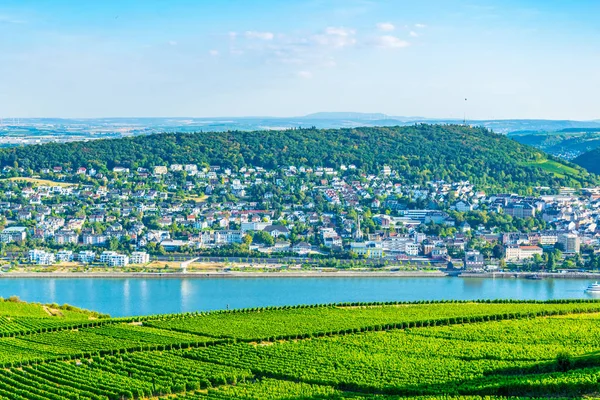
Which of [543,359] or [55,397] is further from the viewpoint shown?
[543,359]

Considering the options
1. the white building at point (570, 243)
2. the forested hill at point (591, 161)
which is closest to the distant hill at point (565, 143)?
the forested hill at point (591, 161)

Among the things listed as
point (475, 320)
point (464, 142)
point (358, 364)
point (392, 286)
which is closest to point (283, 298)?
point (392, 286)

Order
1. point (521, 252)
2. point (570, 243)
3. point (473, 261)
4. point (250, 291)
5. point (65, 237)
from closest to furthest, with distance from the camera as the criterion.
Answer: point (250, 291)
point (473, 261)
point (521, 252)
point (570, 243)
point (65, 237)

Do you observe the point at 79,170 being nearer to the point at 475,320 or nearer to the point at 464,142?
the point at 464,142

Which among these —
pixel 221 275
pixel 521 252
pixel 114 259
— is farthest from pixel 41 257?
pixel 521 252

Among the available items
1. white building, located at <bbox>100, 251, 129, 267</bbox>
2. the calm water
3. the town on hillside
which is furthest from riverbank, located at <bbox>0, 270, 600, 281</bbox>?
white building, located at <bbox>100, 251, 129, 267</bbox>

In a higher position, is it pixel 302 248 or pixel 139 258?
pixel 302 248

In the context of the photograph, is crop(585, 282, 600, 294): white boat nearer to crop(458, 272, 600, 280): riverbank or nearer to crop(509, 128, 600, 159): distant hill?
crop(458, 272, 600, 280): riverbank

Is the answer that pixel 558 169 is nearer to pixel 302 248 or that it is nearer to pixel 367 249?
pixel 367 249
